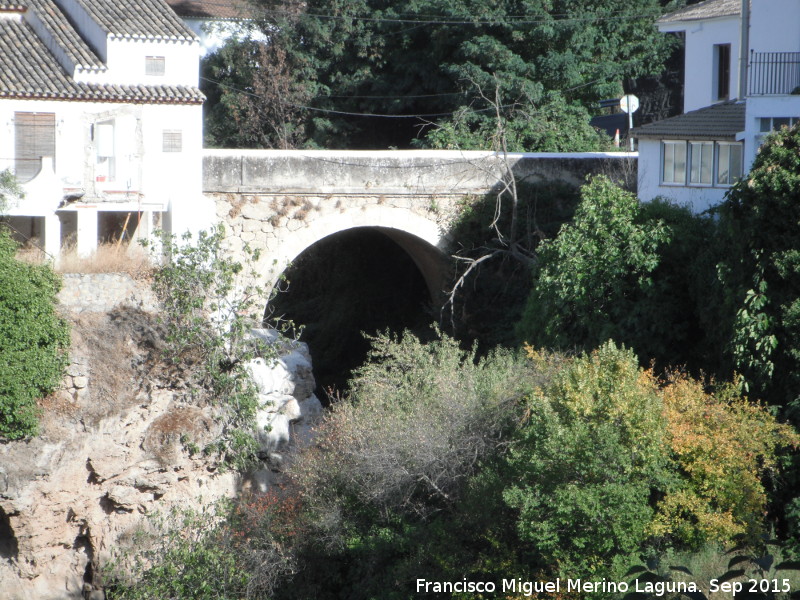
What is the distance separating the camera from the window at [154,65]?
55.5ft

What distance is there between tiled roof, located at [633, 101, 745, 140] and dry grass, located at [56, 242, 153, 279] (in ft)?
29.8

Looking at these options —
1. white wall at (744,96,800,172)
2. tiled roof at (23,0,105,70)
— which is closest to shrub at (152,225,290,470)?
tiled roof at (23,0,105,70)

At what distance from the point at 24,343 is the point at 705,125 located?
38.5 feet

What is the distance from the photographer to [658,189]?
16.9 metres

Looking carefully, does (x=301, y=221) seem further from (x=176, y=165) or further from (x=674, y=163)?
(x=674, y=163)

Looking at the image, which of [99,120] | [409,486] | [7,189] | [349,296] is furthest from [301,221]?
[409,486]

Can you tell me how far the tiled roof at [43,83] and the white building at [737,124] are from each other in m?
8.40

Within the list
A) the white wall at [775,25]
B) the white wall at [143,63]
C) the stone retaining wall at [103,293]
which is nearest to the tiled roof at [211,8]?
the white wall at [143,63]

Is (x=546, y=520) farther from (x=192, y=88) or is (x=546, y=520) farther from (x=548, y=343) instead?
(x=192, y=88)

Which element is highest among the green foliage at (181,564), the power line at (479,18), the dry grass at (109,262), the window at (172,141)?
the power line at (479,18)

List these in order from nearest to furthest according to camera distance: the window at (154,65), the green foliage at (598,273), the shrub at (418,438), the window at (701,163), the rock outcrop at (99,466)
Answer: the shrub at (418,438) → the green foliage at (598,273) → the rock outcrop at (99,466) → the window at (701,163) → the window at (154,65)

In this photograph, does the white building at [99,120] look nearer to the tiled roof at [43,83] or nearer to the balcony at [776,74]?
the tiled roof at [43,83]

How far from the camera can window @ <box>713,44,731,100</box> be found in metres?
19.9

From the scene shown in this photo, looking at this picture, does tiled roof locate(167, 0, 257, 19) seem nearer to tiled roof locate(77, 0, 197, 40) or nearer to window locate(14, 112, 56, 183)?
tiled roof locate(77, 0, 197, 40)
